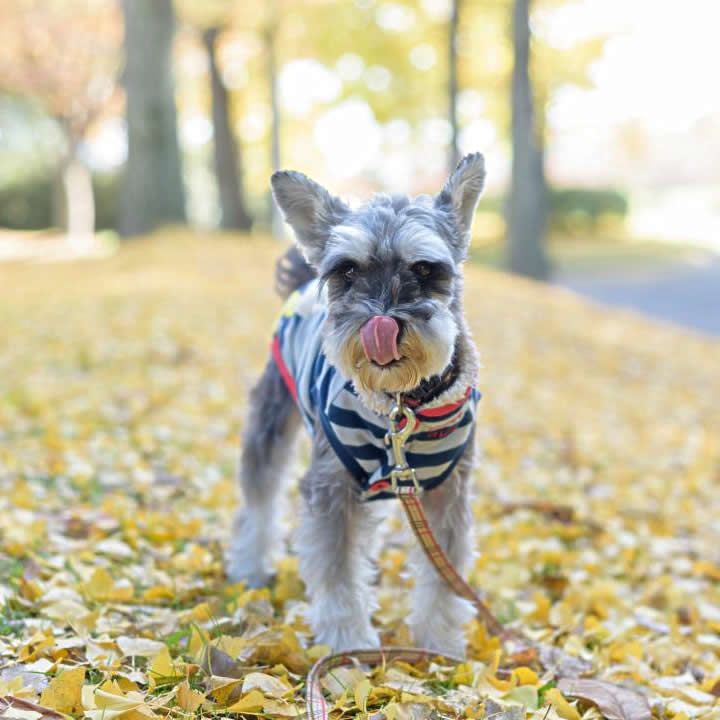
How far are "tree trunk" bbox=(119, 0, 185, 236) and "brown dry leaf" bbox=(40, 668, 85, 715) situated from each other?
17.7 m

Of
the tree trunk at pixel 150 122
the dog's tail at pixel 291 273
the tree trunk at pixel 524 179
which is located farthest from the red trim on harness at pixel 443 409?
the tree trunk at pixel 150 122

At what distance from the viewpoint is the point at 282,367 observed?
14.1ft

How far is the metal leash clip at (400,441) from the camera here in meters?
3.27

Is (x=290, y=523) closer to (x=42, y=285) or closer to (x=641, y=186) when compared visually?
(x=42, y=285)

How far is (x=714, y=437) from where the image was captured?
29.8 feet

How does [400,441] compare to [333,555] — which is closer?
[400,441]

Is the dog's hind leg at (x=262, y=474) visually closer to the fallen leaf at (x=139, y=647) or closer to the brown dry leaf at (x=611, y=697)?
the fallen leaf at (x=139, y=647)

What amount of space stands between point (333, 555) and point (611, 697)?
119 cm

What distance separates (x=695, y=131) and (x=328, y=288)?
79.8 m

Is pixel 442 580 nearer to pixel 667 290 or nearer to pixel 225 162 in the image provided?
pixel 667 290

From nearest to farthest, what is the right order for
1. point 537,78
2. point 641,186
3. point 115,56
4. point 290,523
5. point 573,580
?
point 573,580
point 290,523
point 537,78
point 115,56
point 641,186

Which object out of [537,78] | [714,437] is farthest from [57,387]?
[537,78]

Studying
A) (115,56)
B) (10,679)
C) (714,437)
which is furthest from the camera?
(115,56)

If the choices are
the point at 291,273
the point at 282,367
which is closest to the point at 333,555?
the point at 282,367
